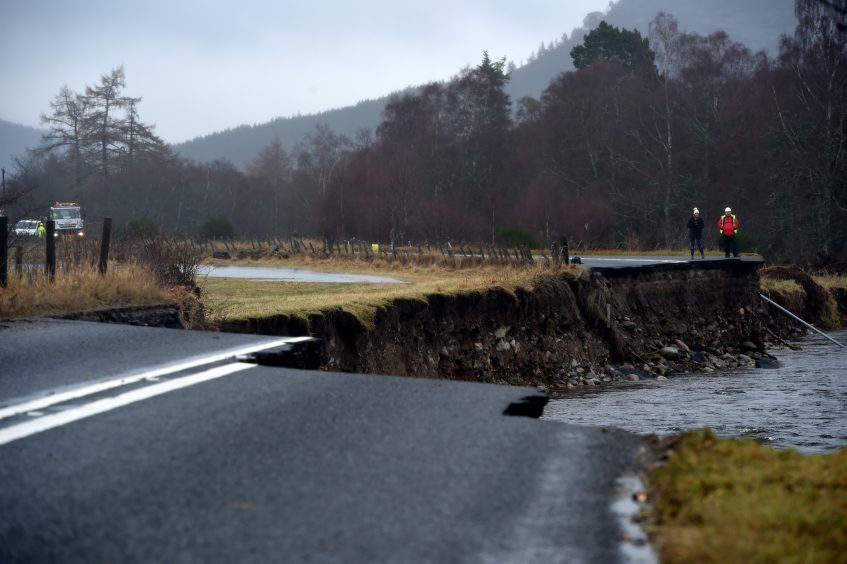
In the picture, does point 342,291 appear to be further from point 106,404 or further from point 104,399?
point 106,404

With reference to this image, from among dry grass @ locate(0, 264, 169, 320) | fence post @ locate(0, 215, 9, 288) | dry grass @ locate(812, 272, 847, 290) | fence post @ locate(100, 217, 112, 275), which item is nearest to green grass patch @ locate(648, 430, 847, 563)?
dry grass @ locate(0, 264, 169, 320)

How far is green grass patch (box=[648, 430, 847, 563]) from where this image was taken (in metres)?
3.39

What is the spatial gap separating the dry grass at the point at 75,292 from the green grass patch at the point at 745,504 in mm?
8466

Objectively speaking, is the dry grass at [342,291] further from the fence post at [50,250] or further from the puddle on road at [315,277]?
the fence post at [50,250]

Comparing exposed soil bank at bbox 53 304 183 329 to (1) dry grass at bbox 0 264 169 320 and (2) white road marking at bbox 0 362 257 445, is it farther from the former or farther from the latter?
(2) white road marking at bbox 0 362 257 445

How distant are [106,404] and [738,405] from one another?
13.4 m

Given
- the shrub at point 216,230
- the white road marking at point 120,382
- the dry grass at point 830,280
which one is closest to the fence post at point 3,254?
the white road marking at point 120,382

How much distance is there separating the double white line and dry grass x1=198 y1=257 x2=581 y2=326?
6197mm

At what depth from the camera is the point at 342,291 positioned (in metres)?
21.0

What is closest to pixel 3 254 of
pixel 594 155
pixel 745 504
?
pixel 745 504

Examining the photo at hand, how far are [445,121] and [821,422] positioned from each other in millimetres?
59715

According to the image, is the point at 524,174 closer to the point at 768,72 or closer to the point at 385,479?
the point at 768,72

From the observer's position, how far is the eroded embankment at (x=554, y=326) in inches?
624

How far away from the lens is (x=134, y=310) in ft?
38.3
